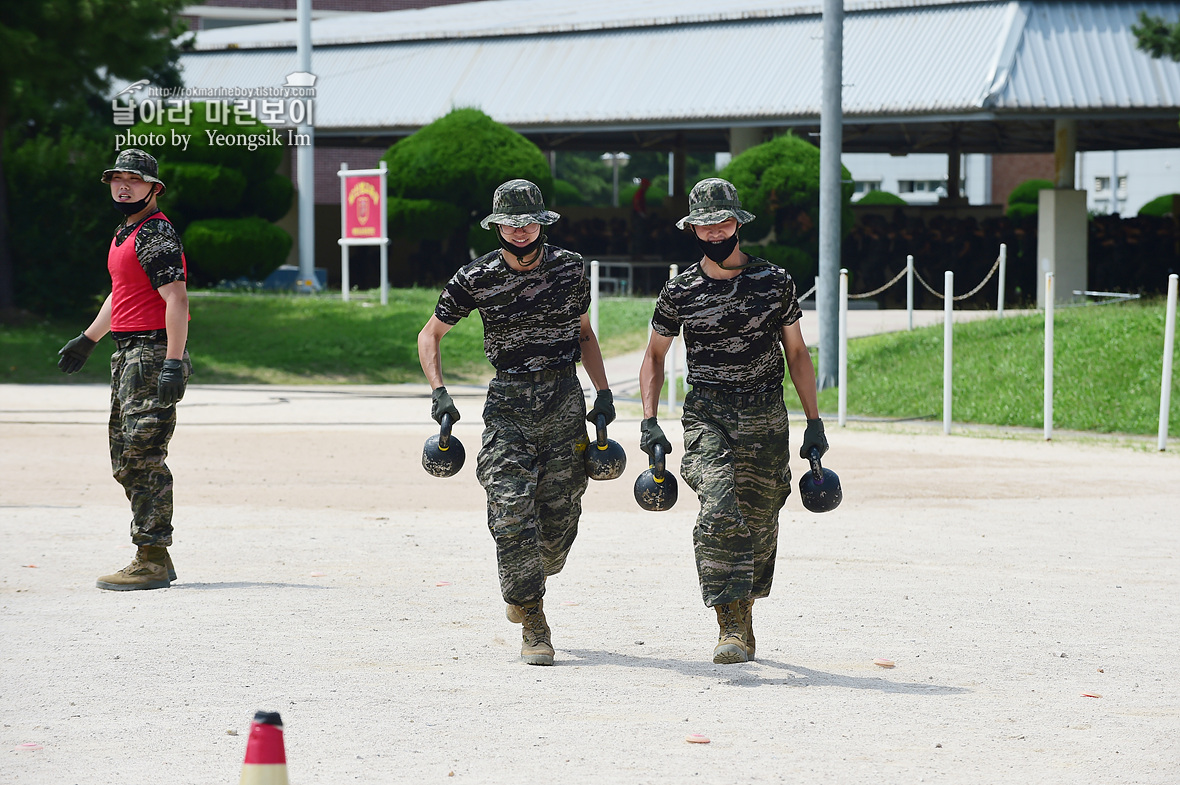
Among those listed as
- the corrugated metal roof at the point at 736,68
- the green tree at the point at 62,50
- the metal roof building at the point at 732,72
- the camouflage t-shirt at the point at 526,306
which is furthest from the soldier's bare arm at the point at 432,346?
the corrugated metal roof at the point at 736,68

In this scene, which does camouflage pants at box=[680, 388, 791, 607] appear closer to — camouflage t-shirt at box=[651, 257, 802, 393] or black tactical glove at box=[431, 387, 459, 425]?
camouflage t-shirt at box=[651, 257, 802, 393]

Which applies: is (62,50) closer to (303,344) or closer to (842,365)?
(303,344)

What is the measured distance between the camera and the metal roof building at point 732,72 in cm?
2731

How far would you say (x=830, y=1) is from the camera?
18.6 meters

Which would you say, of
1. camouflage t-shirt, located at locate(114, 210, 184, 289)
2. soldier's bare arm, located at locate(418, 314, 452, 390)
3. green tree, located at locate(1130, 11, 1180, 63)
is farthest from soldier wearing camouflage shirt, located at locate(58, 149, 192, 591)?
green tree, located at locate(1130, 11, 1180, 63)

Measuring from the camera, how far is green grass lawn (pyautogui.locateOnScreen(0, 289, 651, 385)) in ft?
71.8

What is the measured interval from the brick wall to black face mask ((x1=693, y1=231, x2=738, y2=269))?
2148 inches

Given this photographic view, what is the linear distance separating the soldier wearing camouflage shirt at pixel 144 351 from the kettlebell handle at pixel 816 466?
3.04 metres

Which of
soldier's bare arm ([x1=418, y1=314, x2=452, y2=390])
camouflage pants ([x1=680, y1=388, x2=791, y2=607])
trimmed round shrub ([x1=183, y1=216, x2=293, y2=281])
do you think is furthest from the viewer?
trimmed round shrub ([x1=183, y1=216, x2=293, y2=281])

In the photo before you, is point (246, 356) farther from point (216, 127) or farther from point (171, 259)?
point (171, 259)

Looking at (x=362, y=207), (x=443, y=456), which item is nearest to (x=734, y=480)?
(x=443, y=456)

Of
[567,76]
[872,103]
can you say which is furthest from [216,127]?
[872,103]

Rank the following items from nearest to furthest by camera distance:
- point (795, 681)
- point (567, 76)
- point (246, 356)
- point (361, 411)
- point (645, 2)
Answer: point (795, 681) < point (361, 411) < point (246, 356) < point (567, 76) < point (645, 2)

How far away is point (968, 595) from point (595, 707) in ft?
9.43
